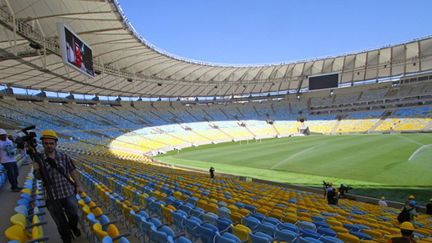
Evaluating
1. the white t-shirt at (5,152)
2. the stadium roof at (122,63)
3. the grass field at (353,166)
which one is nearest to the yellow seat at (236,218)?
the white t-shirt at (5,152)

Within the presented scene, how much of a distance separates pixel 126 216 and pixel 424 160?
941 inches

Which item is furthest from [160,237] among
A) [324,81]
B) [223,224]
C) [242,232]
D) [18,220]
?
[324,81]

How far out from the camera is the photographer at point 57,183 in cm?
387

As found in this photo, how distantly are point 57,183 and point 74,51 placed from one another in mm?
14401

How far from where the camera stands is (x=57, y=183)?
13.2ft

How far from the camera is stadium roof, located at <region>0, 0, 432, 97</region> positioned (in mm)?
17469

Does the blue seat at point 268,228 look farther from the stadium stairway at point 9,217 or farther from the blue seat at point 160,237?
the stadium stairway at point 9,217

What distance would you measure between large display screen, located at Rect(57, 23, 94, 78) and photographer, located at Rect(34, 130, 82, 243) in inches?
506

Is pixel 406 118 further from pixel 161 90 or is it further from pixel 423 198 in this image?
pixel 161 90

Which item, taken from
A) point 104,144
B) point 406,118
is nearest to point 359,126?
point 406,118

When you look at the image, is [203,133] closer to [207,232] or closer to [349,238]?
[349,238]

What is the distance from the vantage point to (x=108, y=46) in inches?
1042

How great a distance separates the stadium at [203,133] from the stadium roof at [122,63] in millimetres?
184

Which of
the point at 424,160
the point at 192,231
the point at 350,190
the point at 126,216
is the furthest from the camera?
the point at 424,160
